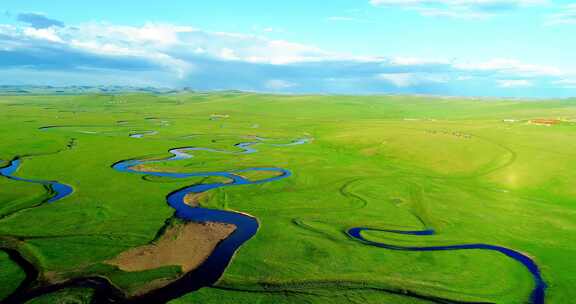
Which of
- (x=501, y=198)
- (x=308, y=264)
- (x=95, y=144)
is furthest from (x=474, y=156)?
(x=95, y=144)

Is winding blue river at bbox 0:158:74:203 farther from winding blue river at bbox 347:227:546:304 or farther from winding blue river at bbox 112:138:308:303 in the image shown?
winding blue river at bbox 347:227:546:304

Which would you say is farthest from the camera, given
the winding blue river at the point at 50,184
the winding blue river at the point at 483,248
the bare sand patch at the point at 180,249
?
the winding blue river at the point at 50,184

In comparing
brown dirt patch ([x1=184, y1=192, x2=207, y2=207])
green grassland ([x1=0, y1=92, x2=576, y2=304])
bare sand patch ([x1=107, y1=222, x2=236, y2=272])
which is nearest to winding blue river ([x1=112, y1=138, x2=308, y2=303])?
brown dirt patch ([x1=184, y1=192, x2=207, y2=207])

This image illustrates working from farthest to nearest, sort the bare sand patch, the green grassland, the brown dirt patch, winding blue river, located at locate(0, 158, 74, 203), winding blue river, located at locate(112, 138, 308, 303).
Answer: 1. winding blue river, located at locate(0, 158, 74, 203)
2. the brown dirt patch
3. the bare sand patch
4. the green grassland
5. winding blue river, located at locate(112, 138, 308, 303)

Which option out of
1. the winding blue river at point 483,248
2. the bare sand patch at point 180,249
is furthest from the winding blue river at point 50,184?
the winding blue river at point 483,248

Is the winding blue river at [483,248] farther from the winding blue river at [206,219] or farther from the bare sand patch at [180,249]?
the bare sand patch at [180,249]

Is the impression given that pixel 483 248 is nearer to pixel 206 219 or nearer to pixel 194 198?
pixel 206 219

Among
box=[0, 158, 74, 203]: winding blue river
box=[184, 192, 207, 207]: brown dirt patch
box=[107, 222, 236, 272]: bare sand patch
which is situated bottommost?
box=[107, 222, 236, 272]: bare sand patch

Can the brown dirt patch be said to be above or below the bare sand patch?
above

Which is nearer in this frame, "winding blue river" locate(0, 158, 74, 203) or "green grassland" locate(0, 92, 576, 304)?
"green grassland" locate(0, 92, 576, 304)
